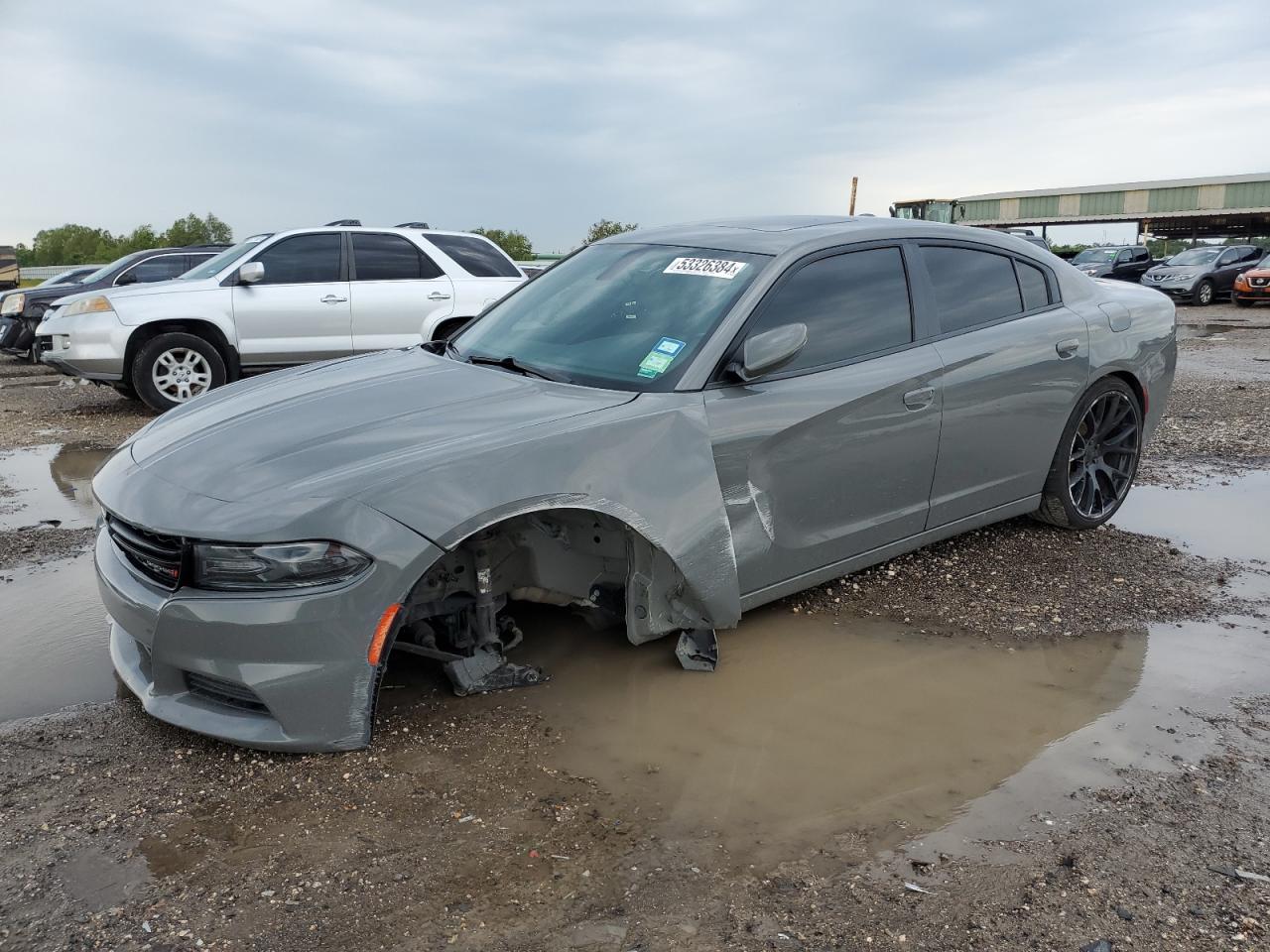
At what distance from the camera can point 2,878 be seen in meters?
2.63

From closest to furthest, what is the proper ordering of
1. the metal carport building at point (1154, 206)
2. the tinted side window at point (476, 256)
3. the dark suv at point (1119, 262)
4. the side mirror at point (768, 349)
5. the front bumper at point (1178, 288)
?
the side mirror at point (768, 349) → the tinted side window at point (476, 256) → the front bumper at point (1178, 288) → the dark suv at point (1119, 262) → the metal carport building at point (1154, 206)

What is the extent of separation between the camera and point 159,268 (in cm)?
1417

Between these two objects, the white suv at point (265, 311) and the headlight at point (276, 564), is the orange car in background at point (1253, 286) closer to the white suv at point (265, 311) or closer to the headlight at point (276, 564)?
the white suv at point (265, 311)

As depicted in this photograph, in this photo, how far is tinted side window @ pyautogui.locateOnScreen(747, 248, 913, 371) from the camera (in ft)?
13.1

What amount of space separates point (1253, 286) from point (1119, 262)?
6.77 meters

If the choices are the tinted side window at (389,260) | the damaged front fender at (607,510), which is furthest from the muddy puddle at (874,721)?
the tinted side window at (389,260)

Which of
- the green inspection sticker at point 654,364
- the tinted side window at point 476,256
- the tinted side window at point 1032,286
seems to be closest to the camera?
the green inspection sticker at point 654,364

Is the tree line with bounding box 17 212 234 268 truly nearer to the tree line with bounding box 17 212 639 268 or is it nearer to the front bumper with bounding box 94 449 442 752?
the tree line with bounding box 17 212 639 268

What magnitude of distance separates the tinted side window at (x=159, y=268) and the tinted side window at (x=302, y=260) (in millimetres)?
5002

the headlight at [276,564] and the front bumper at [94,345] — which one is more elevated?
the front bumper at [94,345]

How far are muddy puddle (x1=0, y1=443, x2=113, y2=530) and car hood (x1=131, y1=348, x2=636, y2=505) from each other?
2.46 m

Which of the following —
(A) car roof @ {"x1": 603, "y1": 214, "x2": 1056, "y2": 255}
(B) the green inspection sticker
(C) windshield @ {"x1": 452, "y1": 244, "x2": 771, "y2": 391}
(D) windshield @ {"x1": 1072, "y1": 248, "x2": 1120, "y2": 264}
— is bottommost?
(B) the green inspection sticker

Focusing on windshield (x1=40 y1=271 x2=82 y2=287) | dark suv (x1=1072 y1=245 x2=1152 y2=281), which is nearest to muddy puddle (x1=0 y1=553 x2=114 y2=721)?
windshield (x1=40 y1=271 x2=82 y2=287)

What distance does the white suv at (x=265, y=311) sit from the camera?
30.7 ft
